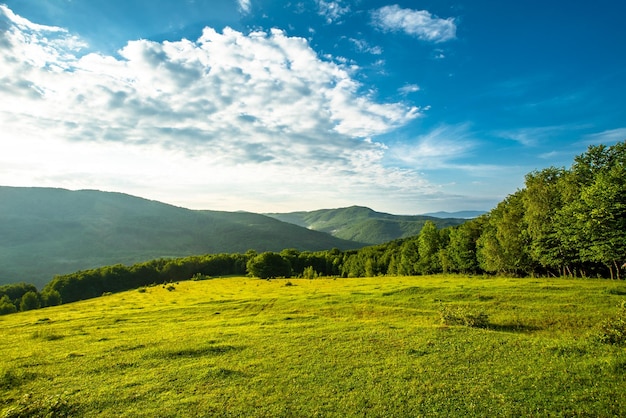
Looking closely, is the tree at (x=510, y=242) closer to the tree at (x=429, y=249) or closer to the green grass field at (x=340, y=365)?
the tree at (x=429, y=249)

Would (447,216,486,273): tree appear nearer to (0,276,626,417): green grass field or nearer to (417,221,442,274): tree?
(417,221,442,274): tree

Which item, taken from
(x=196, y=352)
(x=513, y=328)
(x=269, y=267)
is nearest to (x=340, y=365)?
(x=196, y=352)

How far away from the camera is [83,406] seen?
1672 cm

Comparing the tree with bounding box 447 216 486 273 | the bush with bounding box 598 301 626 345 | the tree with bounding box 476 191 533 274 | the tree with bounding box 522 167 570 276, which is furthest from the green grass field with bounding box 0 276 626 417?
the tree with bounding box 447 216 486 273

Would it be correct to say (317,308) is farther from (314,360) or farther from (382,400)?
(382,400)

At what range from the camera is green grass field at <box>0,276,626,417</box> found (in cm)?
1463

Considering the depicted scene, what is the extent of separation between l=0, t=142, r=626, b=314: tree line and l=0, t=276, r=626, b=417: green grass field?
14.8 meters

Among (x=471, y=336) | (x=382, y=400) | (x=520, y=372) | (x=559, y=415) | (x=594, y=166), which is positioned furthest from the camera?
(x=594, y=166)

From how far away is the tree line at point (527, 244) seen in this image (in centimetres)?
4512

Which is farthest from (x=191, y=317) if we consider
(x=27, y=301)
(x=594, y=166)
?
(x=27, y=301)

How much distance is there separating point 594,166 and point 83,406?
73.8 metres

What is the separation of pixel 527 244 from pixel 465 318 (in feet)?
155

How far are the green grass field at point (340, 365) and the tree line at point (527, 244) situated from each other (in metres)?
14.8

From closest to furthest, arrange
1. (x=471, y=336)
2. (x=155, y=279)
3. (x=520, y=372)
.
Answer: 1. (x=520, y=372)
2. (x=471, y=336)
3. (x=155, y=279)
